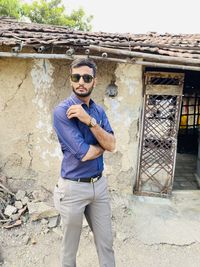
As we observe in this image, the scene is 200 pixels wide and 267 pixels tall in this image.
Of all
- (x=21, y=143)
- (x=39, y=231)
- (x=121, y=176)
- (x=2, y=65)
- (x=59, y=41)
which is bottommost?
→ (x=39, y=231)

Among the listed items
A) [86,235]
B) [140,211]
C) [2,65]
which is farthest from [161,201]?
[2,65]

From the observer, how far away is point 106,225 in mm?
2869

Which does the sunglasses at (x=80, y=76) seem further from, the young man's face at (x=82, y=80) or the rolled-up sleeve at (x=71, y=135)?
the rolled-up sleeve at (x=71, y=135)

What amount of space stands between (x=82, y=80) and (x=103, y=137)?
1.84 feet

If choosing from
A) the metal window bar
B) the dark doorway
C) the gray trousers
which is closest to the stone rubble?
the gray trousers

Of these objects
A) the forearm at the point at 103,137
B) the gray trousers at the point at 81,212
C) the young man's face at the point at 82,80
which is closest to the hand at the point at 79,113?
the forearm at the point at 103,137

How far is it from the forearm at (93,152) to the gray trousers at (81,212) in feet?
0.90

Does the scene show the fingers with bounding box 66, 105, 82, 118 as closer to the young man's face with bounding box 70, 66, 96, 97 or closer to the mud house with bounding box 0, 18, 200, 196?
the young man's face with bounding box 70, 66, 96, 97

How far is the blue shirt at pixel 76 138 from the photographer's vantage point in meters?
2.56

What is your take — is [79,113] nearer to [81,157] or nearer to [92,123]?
[92,123]

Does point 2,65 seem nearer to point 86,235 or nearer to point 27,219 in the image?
point 27,219

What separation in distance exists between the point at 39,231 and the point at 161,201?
244cm

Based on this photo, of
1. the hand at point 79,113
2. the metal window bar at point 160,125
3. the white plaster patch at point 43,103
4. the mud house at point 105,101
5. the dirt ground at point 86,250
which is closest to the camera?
the hand at point 79,113

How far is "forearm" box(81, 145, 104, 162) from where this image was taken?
258 cm
